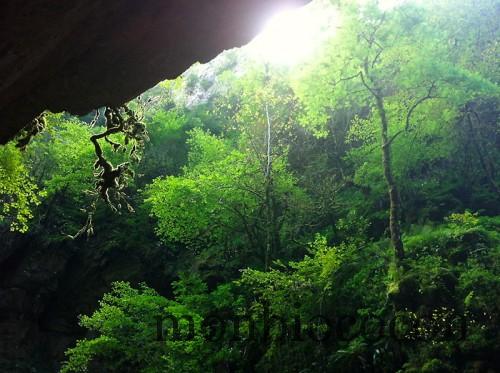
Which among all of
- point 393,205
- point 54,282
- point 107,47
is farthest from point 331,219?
point 107,47

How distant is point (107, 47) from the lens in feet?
16.5

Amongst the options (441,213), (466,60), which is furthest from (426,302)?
(466,60)

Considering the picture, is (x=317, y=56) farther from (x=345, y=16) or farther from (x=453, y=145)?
(x=453, y=145)

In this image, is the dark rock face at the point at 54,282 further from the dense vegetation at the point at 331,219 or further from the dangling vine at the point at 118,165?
the dangling vine at the point at 118,165

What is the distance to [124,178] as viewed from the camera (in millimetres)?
8875

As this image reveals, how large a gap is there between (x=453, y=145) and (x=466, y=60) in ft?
21.9

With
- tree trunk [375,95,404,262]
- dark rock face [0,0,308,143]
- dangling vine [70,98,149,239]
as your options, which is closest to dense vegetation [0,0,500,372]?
tree trunk [375,95,404,262]

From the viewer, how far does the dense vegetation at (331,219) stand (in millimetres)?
13000

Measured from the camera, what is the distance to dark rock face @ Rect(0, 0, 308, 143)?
420cm

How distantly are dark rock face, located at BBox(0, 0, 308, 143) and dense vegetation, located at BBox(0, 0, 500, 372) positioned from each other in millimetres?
3442

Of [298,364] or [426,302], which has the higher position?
[426,302]

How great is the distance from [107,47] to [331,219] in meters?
17.4

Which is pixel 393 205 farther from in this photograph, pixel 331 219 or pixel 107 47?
pixel 107 47

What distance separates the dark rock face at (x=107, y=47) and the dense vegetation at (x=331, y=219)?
3.44m
